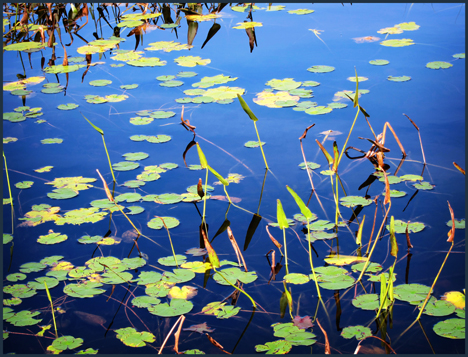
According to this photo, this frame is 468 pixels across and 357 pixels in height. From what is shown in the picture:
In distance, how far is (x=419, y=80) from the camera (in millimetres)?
3055

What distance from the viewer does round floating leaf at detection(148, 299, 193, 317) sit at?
1.38 metres

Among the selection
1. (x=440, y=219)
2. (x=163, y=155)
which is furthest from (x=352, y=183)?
(x=163, y=155)

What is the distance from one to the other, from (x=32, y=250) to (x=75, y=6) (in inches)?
125

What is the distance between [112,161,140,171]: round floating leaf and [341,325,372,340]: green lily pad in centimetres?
130

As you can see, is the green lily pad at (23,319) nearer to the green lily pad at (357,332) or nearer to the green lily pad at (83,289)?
the green lily pad at (83,289)

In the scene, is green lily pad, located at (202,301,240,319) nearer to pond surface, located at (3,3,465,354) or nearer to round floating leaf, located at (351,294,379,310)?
pond surface, located at (3,3,465,354)

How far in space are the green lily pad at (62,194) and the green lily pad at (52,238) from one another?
0.26 m

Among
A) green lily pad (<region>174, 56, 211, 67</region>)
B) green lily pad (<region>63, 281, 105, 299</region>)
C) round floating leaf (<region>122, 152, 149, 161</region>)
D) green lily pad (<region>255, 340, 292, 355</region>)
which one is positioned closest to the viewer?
green lily pad (<region>255, 340, 292, 355</region>)

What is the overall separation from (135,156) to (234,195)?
0.63m

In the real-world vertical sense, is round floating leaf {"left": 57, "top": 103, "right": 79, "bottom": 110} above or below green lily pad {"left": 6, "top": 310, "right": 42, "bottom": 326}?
above

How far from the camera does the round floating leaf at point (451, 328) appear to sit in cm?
127

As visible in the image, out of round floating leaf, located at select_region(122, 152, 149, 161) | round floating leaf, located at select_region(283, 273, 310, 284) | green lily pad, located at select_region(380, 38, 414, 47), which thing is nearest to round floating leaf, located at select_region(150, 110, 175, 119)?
round floating leaf, located at select_region(122, 152, 149, 161)

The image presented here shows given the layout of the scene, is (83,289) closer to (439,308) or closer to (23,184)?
(23,184)

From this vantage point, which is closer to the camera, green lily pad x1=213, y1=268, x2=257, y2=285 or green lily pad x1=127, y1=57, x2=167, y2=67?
green lily pad x1=213, y1=268, x2=257, y2=285
